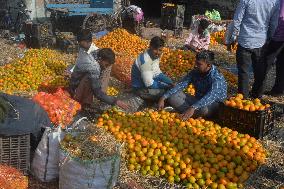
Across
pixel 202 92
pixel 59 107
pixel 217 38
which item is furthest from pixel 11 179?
pixel 217 38

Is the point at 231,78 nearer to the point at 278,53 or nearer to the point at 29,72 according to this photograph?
the point at 278,53

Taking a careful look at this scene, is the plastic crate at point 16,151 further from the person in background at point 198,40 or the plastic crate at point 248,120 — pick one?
the person in background at point 198,40

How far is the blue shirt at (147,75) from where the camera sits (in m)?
6.96

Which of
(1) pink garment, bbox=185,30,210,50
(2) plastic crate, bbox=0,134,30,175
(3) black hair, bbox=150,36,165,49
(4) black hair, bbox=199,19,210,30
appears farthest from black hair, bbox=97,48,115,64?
(1) pink garment, bbox=185,30,210,50

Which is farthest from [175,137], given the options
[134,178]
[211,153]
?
[134,178]

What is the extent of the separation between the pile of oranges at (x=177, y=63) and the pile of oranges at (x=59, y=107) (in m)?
3.19

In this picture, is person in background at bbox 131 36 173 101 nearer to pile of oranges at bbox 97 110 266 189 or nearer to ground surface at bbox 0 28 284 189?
ground surface at bbox 0 28 284 189

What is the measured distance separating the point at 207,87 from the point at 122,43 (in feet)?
15.6

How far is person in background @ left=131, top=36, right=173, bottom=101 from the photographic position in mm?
6949

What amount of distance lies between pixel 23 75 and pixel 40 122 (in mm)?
3236

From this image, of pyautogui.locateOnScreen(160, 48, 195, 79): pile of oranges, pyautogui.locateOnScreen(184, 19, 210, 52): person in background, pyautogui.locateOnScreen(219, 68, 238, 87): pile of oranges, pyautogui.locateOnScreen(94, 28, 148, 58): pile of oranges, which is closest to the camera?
pyautogui.locateOnScreen(219, 68, 238, 87): pile of oranges

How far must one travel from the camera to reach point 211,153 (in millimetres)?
5168

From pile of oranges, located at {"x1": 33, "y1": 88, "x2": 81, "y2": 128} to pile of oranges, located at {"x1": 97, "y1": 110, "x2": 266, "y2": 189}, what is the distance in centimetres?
61

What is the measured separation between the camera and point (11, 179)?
166 inches
